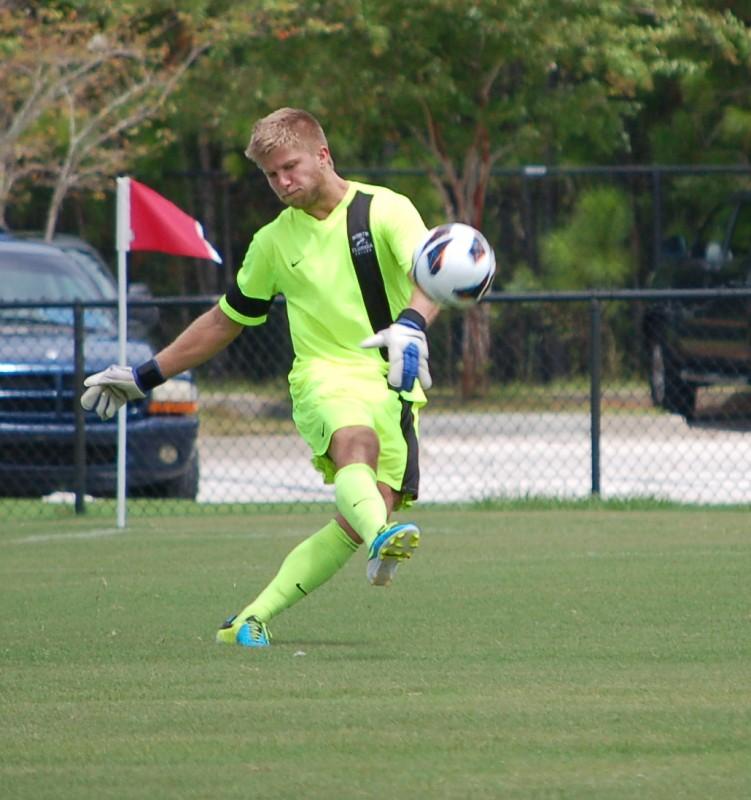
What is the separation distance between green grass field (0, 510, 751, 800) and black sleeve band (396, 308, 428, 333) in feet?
3.47

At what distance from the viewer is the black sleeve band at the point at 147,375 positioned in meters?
6.94

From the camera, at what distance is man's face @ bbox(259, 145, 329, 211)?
21.1ft

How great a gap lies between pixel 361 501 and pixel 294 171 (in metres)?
1.10

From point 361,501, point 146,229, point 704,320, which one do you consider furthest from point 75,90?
point 361,501

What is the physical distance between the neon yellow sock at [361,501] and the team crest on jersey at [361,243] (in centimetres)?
71

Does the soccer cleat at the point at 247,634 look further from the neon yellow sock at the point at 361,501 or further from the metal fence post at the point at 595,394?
the metal fence post at the point at 595,394

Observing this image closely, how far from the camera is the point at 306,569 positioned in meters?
6.71

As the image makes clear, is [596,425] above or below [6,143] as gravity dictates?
below

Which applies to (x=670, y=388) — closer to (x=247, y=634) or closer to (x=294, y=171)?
(x=247, y=634)

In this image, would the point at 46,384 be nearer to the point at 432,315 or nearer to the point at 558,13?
the point at 432,315

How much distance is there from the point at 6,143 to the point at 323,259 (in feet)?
41.7

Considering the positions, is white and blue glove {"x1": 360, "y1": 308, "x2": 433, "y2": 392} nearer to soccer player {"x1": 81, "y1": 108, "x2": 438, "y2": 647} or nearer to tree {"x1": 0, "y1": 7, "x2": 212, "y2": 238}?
soccer player {"x1": 81, "y1": 108, "x2": 438, "y2": 647}

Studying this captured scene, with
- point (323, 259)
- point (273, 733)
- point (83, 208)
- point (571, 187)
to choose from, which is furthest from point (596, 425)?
point (83, 208)

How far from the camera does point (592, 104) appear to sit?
20.5 meters
